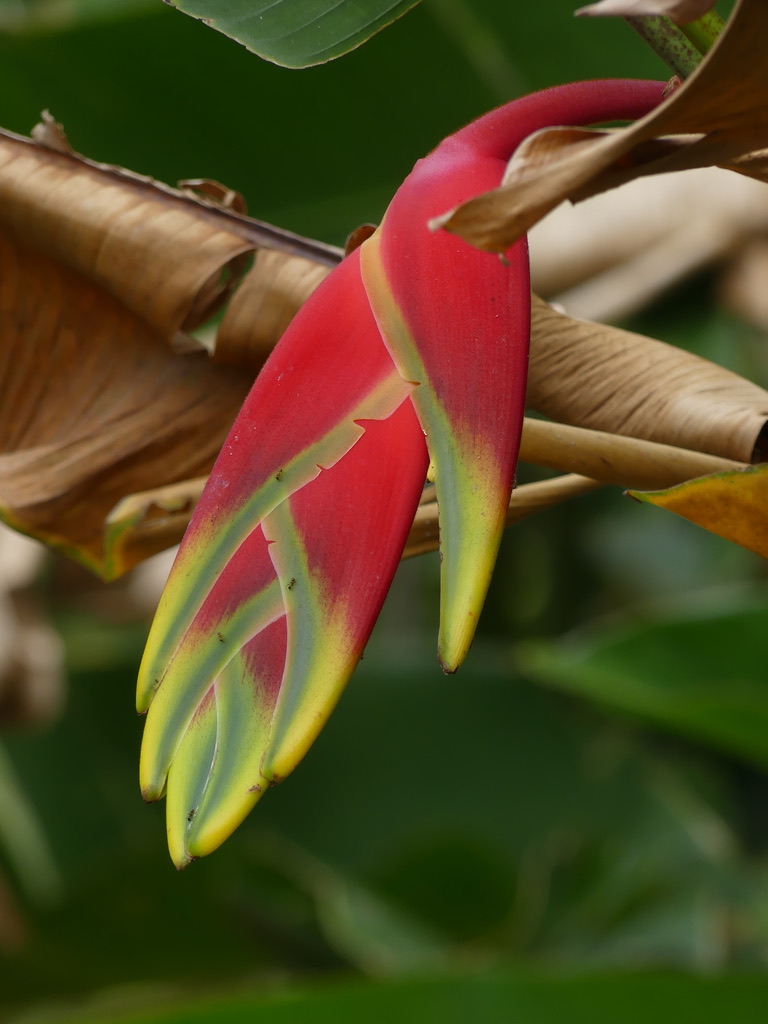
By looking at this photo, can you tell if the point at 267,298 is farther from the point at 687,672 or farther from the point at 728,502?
the point at 687,672

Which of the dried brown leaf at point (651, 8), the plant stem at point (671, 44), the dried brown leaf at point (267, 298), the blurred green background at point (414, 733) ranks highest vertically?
the dried brown leaf at point (651, 8)

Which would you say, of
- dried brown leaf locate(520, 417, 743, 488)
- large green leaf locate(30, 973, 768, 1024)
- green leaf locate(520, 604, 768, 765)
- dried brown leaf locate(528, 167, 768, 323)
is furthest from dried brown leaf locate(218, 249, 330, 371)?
dried brown leaf locate(528, 167, 768, 323)

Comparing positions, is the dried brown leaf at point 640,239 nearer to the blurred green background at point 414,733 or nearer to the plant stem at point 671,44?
the blurred green background at point 414,733

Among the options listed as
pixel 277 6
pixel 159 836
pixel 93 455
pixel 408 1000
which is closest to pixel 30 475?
pixel 93 455

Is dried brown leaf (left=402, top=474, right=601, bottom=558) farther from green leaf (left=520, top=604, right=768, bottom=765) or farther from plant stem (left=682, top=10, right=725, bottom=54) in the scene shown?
green leaf (left=520, top=604, right=768, bottom=765)

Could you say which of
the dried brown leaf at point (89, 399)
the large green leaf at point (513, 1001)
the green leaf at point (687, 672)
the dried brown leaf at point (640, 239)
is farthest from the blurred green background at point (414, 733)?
the dried brown leaf at point (89, 399)

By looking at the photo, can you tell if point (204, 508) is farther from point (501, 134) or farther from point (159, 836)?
point (159, 836)
